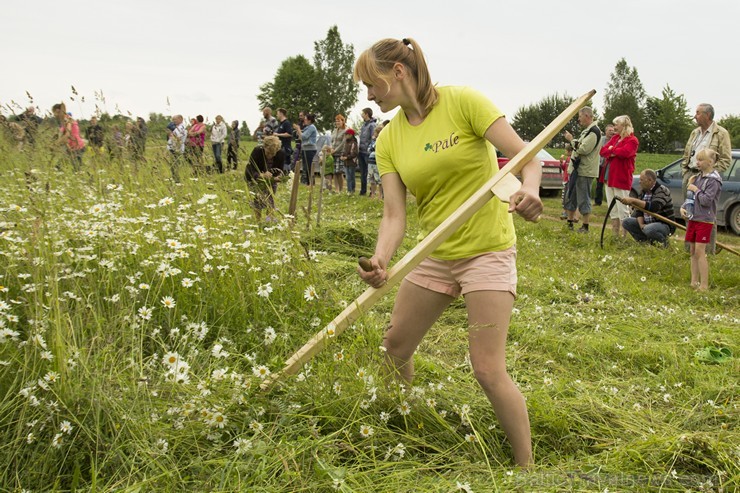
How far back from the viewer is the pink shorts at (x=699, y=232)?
6.94 metres

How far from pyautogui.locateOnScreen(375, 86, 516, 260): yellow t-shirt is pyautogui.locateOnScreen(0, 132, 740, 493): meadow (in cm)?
65

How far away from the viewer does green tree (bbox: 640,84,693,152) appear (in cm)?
7144

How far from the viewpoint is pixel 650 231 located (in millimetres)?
8961

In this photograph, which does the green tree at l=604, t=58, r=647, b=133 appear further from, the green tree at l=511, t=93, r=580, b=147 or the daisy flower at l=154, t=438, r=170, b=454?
the daisy flower at l=154, t=438, r=170, b=454

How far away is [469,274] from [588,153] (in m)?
8.46

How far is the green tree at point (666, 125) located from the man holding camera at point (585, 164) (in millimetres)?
66775

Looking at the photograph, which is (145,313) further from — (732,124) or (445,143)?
(732,124)

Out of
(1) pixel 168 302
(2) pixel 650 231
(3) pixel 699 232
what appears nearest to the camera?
(1) pixel 168 302

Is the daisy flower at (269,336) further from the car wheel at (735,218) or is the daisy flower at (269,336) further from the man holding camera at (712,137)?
the car wheel at (735,218)

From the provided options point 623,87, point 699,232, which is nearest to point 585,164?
point 699,232

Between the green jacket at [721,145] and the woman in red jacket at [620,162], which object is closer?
the green jacket at [721,145]

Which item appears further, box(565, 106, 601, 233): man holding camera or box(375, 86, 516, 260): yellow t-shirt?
box(565, 106, 601, 233): man holding camera

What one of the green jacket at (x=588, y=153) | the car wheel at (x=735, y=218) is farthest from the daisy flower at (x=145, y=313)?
the car wheel at (x=735, y=218)

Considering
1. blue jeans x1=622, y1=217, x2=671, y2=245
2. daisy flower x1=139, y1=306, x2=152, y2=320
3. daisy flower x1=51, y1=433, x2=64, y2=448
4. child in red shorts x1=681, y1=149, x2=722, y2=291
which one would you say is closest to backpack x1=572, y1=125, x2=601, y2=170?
blue jeans x1=622, y1=217, x2=671, y2=245
